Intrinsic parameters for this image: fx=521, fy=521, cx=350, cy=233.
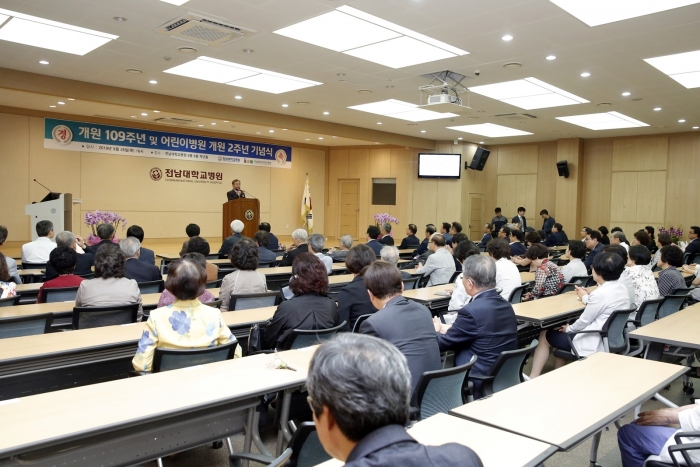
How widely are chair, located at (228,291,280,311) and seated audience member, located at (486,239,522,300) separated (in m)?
2.18

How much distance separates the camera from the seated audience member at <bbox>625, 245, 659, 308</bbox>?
5.02 meters

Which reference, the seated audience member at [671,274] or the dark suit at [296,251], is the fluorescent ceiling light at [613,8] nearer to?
the seated audience member at [671,274]

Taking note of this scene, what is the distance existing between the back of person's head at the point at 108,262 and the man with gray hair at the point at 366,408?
311 cm

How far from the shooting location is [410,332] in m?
2.55

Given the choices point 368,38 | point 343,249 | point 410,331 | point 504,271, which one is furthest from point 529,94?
point 410,331

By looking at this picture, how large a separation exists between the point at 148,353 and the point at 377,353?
1932 mm

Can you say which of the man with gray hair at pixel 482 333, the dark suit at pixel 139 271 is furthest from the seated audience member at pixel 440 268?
the man with gray hair at pixel 482 333

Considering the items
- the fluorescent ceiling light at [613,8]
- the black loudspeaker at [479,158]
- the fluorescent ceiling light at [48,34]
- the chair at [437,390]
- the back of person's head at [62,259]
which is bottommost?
the chair at [437,390]

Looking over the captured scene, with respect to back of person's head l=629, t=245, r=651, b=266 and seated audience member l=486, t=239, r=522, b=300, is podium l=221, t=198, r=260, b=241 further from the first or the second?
back of person's head l=629, t=245, r=651, b=266

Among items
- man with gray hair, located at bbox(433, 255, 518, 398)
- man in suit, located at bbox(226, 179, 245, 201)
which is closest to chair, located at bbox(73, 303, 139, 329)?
man with gray hair, located at bbox(433, 255, 518, 398)

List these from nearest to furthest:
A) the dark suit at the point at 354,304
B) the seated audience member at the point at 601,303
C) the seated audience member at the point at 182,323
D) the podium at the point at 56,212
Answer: the seated audience member at the point at 182,323
the dark suit at the point at 354,304
the seated audience member at the point at 601,303
the podium at the point at 56,212

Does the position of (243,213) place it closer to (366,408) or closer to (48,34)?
(48,34)

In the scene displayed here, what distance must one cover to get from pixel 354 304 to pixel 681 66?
23.8 feet

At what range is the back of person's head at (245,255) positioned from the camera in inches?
179
